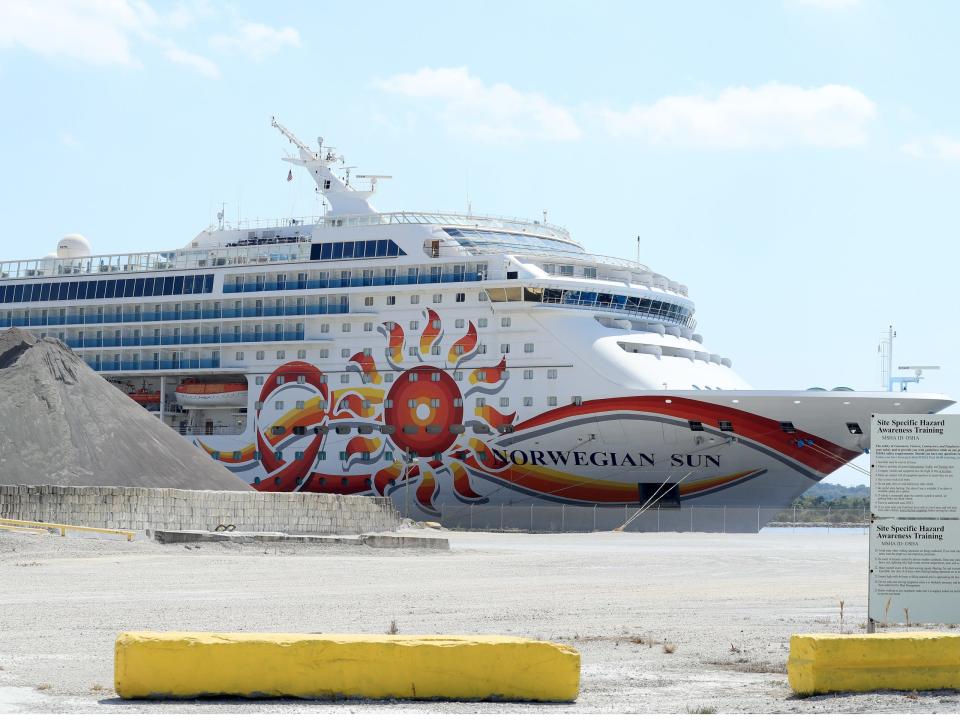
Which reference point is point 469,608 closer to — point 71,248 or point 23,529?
point 23,529

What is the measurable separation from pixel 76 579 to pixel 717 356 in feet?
120

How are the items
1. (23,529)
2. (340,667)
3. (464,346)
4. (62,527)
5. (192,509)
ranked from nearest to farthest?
(340,667) → (62,527) → (23,529) → (192,509) → (464,346)

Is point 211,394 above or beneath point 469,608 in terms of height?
above

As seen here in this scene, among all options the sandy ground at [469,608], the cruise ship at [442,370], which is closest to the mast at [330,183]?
the cruise ship at [442,370]

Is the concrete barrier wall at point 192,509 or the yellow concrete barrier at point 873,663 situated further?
the concrete barrier wall at point 192,509

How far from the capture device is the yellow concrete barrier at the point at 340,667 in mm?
8984

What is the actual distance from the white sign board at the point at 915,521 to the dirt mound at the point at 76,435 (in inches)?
1018

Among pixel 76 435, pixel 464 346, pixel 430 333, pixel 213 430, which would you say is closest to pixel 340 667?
pixel 76 435

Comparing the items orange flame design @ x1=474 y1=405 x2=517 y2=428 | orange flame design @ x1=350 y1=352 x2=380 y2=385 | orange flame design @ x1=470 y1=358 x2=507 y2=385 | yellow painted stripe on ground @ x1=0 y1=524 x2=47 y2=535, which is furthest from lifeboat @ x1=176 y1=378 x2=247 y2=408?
yellow painted stripe on ground @ x1=0 y1=524 x2=47 y2=535

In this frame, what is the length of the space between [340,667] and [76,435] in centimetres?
2791

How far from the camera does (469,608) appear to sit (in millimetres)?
15844

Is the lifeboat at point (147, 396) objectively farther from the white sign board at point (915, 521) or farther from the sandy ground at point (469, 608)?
the white sign board at point (915, 521)

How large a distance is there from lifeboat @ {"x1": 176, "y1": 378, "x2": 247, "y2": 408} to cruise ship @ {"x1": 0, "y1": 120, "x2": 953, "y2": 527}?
0.09 metres

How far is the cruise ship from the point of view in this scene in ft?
152
